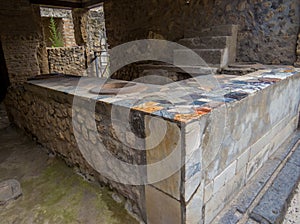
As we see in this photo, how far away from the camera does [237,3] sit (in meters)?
2.97

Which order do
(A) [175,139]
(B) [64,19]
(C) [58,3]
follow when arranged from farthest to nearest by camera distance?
(B) [64,19] < (C) [58,3] < (A) [175,139]

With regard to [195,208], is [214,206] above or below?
below

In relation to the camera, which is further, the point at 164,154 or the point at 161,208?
the point at 161,208

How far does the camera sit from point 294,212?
1637 millimetres

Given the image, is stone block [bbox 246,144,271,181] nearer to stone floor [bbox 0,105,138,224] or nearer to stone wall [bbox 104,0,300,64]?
stone floor [bbox 0,105,138,224]

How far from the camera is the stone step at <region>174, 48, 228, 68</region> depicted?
2.84 m

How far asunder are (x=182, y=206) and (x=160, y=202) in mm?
181

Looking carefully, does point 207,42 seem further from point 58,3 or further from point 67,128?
point 58,3

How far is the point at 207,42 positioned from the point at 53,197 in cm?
278

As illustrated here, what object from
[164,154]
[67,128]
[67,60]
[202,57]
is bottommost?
[67,128]

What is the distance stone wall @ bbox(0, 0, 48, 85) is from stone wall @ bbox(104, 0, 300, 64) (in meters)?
2.19

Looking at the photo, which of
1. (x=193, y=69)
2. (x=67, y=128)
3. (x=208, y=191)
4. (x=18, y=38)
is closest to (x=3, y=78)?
(x=18, y=38)

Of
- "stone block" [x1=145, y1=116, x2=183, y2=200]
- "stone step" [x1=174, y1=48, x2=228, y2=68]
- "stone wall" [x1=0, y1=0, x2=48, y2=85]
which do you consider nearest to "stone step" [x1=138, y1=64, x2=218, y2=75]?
"stone step" [x1=174, y1=48, x2=228, y2=68]

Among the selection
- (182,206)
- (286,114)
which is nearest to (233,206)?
(182,206)
